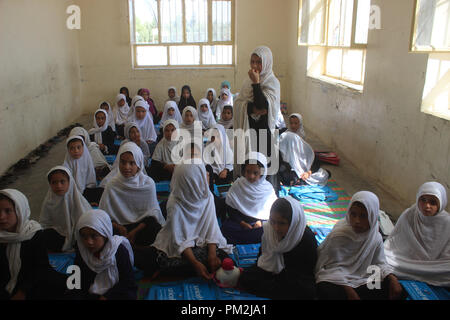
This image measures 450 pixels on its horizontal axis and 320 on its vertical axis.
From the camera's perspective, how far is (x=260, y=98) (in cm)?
323

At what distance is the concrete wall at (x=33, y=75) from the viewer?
490 centimetres

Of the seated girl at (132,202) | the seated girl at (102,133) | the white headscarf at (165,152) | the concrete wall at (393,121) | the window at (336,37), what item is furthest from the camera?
the seated girl at (102,133)

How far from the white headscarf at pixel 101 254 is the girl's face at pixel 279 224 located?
884mm

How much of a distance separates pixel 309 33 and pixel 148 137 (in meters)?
3.56

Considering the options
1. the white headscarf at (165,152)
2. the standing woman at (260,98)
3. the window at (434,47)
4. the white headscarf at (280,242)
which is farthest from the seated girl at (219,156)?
the window at (434,47)

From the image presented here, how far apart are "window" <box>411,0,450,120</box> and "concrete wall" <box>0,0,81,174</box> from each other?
473 centimetres

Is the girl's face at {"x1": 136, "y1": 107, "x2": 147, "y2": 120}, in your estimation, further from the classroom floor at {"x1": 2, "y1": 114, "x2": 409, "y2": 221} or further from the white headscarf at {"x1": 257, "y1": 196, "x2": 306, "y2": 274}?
the white headscarf at {"x1": 257, "y1": 196, "x2": 306, "y2": 274}

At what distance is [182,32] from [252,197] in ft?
21.2

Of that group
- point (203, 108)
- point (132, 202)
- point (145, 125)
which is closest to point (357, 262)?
point (132, 202)

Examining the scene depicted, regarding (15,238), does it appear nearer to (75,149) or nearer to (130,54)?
(75,149)

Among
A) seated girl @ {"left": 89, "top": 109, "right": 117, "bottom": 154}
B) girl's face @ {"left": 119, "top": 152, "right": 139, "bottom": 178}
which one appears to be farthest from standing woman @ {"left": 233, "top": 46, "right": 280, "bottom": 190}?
seated girl @ {"left": 89, "top": 109, "right": 117, "bottom": 154}

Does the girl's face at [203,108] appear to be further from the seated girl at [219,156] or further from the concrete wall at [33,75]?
the concrete wall at [33,75]

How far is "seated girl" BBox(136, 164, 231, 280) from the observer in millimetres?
2510

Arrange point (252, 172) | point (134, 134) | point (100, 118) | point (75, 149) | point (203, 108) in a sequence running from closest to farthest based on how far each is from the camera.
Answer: point (252, 172)
point (75, 149)
point (134, 134)
point (100, 118)
point (203, 108)
